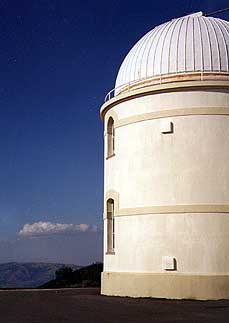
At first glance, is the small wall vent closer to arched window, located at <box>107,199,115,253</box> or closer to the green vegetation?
arched window, located at <box>107,199,115,253</box>

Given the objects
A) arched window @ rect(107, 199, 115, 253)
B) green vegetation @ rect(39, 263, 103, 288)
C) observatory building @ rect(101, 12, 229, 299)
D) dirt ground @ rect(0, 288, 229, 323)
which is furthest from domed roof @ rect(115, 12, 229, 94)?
green vegetation @ rect(39, 263, 103, 288)

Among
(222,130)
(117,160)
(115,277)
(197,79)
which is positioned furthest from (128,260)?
(197,79)

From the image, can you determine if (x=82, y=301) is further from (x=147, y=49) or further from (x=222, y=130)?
(x=147, y=49)

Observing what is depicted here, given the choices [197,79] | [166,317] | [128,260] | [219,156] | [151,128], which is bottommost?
[166,317]

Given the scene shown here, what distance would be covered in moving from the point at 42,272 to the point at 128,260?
35471mm

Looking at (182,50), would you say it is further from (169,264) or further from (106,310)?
(106,310)

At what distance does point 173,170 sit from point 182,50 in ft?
13.6

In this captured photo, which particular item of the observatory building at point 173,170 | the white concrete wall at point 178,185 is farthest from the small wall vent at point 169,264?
the white concrete wall at point 178,185

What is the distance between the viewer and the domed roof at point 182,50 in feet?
59.7

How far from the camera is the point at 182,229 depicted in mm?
16891

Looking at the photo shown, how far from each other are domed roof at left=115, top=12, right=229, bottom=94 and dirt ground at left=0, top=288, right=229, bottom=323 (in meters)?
7.51

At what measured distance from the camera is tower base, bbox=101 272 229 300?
16297mm

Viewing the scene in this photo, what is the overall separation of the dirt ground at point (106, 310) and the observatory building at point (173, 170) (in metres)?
0.96

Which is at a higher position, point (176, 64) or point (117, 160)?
point (176, 64)
